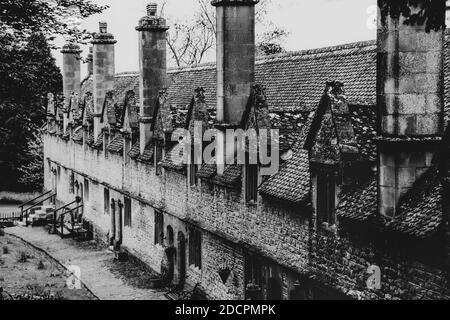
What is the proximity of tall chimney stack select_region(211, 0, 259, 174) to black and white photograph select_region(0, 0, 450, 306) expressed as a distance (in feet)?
0.15

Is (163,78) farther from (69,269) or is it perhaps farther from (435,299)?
(435,299)

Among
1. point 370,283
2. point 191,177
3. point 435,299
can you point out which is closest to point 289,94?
point 191,177

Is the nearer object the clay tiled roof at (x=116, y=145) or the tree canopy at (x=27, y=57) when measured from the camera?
the tree canopy at (x=27, y=57)

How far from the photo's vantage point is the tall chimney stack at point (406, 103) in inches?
490

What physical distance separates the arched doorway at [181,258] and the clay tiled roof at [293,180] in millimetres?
7479

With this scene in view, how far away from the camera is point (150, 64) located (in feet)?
90.6

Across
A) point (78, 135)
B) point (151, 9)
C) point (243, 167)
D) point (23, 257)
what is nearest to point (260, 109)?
point (243, 167)

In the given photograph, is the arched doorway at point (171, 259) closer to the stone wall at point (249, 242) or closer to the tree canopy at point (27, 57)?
the stone wall at point (249, 242)

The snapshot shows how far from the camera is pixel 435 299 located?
11.3 m

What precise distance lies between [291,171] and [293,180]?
47cm

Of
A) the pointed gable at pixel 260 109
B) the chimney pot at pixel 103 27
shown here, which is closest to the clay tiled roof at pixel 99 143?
the chimney pot at pixel 103 27

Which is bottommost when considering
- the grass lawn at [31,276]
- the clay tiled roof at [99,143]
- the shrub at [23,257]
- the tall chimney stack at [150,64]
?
the grass lawn at [31,276]

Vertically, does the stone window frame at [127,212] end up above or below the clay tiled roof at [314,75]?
below

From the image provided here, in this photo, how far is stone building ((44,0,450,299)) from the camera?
12.5 metres
